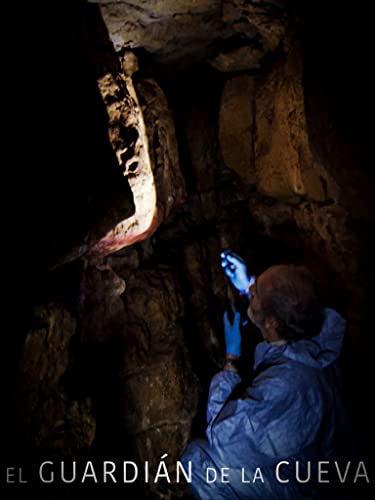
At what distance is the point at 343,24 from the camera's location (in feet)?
6.86

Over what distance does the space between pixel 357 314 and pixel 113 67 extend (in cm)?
278

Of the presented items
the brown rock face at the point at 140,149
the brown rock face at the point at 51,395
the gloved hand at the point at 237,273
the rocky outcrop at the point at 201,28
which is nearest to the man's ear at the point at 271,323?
the gloved hand at the point at 237,273

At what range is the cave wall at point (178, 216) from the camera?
82.7 inches

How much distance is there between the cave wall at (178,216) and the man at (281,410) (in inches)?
22.4

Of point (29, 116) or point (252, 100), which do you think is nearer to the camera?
point (29, 116)

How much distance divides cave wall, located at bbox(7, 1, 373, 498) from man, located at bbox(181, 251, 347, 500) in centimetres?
57

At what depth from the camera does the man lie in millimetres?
2311

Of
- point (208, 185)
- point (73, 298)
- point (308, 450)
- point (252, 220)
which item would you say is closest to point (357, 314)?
point (308, 450)

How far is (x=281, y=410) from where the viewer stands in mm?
2307

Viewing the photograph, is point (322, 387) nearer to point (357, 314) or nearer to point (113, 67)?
point (357, 314)

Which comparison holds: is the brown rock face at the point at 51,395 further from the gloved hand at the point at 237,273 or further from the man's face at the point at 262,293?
the gloved hand at the point at 237,273

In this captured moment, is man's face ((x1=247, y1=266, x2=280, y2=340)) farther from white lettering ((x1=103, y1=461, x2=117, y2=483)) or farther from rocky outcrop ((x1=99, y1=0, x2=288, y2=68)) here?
rocky outcrop ((x1=99, y1=0, x2=288, y2=68))

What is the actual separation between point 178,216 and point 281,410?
2.25 meters

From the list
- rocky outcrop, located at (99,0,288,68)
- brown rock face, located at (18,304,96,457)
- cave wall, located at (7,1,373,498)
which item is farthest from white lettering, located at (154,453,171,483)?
rocky outcrop, located at (99,0,288,68)
